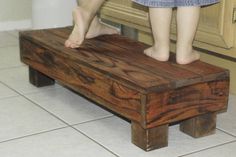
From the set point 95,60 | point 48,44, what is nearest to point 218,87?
point 95,60

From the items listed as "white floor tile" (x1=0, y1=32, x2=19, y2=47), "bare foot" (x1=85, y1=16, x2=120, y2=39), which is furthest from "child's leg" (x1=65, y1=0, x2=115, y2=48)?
"white floor tile" (x1=0, y1=32, x2=19, y2=47)

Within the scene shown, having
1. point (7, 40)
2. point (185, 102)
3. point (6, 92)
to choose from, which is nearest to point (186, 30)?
point (185, 102)

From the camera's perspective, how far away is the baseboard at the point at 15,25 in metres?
2.74

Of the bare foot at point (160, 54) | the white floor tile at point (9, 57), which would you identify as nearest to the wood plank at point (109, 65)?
the bare foot at point (160, 54)

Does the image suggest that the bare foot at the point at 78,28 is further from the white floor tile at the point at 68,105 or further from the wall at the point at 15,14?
the wall at the point at 15,14

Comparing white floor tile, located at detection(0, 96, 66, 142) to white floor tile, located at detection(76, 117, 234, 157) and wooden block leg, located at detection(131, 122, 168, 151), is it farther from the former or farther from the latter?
wooden block leg, located at detection(131, 122, 168, 151)

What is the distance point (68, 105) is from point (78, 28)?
0.26 meters

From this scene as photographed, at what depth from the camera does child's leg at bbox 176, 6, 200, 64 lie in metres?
1.38

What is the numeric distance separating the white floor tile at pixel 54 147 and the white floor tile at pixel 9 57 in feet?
2.50

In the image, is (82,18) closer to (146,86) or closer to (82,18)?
(82,18)

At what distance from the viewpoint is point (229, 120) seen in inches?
59.8

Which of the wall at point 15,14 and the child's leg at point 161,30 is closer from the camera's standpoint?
the child's leg at point 161,30

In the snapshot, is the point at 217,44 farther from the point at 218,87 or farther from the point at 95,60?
the point at 95,60

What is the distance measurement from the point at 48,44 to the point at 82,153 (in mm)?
486
